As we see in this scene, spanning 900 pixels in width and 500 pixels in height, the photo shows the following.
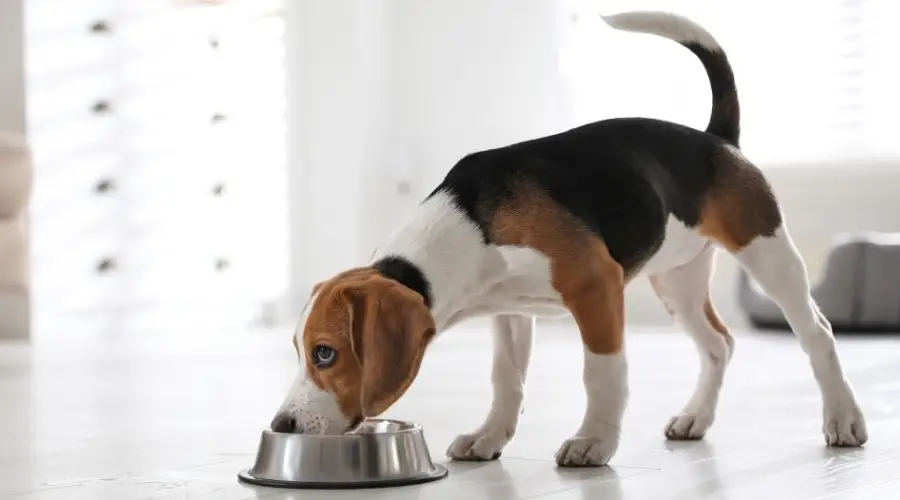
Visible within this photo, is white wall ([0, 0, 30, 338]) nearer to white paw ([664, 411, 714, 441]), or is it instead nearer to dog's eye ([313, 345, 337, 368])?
white paw ([664, 411, 714, 441])

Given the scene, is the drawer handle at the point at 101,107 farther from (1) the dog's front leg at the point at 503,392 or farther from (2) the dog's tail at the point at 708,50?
(1) the dog's front leg at the point at 503,392

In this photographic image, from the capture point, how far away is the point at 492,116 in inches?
334

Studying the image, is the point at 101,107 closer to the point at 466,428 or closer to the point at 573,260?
the point at 466,428

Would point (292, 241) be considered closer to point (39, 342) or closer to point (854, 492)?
point (39, 342)

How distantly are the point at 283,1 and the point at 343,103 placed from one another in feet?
3.00

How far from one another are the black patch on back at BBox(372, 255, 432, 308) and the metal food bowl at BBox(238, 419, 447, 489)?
0.22m

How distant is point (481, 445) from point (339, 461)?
14.9 inches

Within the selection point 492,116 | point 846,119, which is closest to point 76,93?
point 492,116

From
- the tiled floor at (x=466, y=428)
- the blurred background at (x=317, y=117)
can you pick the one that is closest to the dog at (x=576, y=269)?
the tiled floor at (x=466, y=428)

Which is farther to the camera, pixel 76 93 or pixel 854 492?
pixel 76 93

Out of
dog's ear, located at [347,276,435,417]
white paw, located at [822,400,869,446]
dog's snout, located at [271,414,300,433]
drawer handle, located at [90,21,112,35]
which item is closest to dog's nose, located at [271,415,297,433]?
dog's snout, located at [271,414,300,433]

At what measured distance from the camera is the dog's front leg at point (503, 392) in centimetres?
209

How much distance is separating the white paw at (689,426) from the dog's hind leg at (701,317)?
0.04m

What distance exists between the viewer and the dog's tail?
2.37 meters
